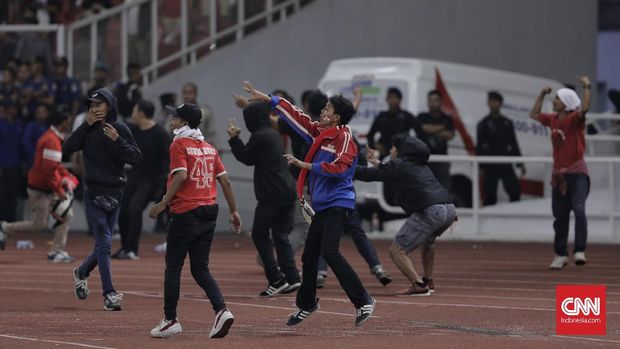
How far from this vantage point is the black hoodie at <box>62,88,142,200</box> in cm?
1574

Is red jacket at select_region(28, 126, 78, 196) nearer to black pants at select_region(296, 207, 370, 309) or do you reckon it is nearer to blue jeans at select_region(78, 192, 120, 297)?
blue jeans at select_region(78, 192, 120, 297)

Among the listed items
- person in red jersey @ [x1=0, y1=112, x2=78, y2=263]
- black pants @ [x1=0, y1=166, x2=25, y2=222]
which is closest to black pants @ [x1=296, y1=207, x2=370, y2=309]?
person in red jersey @ [x1=0, y1=112, x2=78, y2=263]

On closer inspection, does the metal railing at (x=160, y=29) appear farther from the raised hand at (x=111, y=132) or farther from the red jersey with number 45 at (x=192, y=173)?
the red jersey with number 45 at (x=192, y=173)

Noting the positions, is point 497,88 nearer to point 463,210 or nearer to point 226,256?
point 463,210

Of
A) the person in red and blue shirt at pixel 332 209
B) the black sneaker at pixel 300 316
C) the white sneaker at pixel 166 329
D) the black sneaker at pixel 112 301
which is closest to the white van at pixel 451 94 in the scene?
the black sneaker at pixel 112 301

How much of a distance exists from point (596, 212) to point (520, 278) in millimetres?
5483

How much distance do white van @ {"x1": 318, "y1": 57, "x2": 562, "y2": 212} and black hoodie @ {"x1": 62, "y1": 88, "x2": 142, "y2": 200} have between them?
9.38 meters

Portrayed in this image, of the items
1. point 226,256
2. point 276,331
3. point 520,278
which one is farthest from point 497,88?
point 276,331

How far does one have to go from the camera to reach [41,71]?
2794 cm

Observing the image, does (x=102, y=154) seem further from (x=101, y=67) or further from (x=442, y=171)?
(x=101, y=67)

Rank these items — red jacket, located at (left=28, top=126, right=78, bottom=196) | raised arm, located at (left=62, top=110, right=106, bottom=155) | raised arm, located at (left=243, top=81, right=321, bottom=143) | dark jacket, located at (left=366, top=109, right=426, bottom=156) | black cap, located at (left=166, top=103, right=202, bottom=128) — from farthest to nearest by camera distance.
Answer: dark jacket, located at (left=366, top=109, right=426, bottom=156) < red jacket, located at (left=28, top=126, right=78, bottom=196) < raised arm, located at (left=62, top=110, right=106, bottom=155) < raised arm, located at (left=243, top=81, right=321, bottom=143) < black cap, located at (left=166, top=103, right=202, bottom=128)

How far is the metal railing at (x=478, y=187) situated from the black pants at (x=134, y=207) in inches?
159

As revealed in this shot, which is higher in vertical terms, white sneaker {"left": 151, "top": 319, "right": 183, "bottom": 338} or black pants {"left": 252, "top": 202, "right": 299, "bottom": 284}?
black pants {"left": 252, "top": 202, "right": 299, "bottom": 284}

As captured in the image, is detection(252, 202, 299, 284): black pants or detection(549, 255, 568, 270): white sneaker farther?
detection(549, 255, 568, 270): white sneaker
